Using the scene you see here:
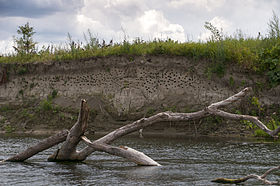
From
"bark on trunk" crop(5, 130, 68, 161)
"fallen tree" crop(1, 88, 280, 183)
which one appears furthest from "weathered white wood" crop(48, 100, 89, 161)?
A: "bark on trunk" crop(5, 130, 68, 161)

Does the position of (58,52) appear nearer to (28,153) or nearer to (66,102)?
(66,102)

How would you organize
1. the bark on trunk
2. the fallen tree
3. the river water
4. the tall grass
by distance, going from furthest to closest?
the tall grass
the bark on trunk
the fallen tree
the river water

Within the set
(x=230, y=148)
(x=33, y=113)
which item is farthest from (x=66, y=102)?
(x=230, y=148)

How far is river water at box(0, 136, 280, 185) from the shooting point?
11414 mm

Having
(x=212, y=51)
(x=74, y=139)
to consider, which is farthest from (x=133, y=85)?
(x=74, y=139)

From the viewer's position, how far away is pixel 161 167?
524 inches

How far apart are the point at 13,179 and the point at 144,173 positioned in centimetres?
346

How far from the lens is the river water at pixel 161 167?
1141 cm

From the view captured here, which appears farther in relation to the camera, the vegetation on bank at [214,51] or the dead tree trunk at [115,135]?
the vegetation on bank at [214,51]

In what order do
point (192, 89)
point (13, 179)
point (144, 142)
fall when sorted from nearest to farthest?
point (13, 179), point (144, 142), point (192, 89)

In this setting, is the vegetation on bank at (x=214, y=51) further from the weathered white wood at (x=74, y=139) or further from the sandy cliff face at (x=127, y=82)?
the weathered white wood at (x=74, y=139)

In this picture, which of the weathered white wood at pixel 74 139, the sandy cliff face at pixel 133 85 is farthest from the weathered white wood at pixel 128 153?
the sandy cliff face at pixel 133 85

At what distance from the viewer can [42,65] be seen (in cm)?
3008

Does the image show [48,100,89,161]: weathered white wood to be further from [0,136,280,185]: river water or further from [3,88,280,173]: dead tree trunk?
[0,136,280,185]: river water
